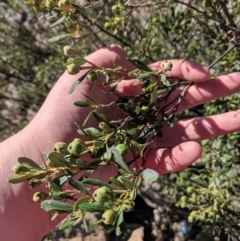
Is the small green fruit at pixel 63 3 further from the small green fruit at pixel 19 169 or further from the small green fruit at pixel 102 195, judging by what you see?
the small green fruit at pixel 102 195

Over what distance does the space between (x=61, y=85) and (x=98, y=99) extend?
178mm

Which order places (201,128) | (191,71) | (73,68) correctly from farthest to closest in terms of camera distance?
(201,128) < (191,71) < (73,68)

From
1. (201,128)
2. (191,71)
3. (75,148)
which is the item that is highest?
(75,148)

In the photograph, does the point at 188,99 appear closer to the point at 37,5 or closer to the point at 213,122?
the point at 213,122

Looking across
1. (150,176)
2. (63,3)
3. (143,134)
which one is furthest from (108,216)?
(63,3)

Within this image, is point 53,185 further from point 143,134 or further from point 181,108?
point 181,108

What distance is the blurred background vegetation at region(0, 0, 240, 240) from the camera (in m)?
1.86

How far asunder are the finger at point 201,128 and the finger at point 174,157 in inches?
7.9

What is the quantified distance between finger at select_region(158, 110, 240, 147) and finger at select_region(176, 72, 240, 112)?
91mm

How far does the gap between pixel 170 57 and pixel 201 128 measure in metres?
0.90

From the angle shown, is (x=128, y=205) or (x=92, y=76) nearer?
(x=128, y=205)

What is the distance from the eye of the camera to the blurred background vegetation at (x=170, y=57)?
73.2 inches

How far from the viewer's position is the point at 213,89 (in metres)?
1.77

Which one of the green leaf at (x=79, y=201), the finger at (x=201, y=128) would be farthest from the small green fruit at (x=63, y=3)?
the finger at (x=201, y=128)
